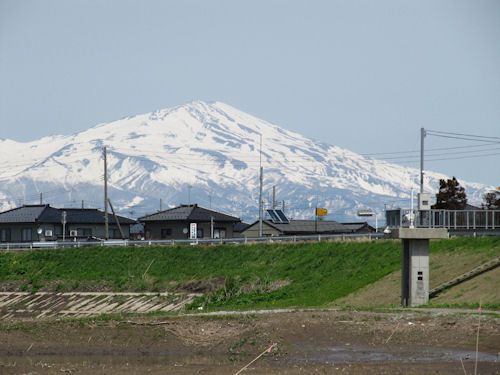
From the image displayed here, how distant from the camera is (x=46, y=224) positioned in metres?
116

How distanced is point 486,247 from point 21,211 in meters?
71.1

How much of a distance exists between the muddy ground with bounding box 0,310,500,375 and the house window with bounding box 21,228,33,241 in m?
71.3

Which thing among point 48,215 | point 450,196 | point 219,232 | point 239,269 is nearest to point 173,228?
point 219,232

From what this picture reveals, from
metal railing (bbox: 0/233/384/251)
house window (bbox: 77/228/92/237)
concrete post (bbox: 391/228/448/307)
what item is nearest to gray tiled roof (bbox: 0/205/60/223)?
house window (bbox: 77/228/92/237)

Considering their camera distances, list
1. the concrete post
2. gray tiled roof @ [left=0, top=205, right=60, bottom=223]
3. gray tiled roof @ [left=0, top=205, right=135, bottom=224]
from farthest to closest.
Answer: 1. gray tiled roof @ [left=0, top=205, right=135, bottom=224]
2. gray tiled roof @ [left=0, top=205, right=60, bottom=223]
3. the concrete post

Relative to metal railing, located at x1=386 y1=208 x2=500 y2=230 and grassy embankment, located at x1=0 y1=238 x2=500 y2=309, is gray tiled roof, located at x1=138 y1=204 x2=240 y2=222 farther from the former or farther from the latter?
metal railing, located at x1=386 y1=208 x2=500 y2=230

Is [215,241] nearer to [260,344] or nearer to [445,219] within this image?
[445,219]

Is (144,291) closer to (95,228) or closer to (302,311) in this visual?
(302,311)

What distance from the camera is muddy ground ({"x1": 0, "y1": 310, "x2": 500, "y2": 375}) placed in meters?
34.8

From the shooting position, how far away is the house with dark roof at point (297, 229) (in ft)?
413

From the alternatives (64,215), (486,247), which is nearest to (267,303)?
(486,247)

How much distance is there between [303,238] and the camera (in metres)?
79.4

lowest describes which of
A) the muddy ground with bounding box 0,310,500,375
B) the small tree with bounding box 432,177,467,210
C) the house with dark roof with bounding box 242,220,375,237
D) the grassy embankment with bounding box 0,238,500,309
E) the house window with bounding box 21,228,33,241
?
the muddy ground with bounding box 0,310,500,375

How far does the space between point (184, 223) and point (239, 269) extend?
4106 cm
